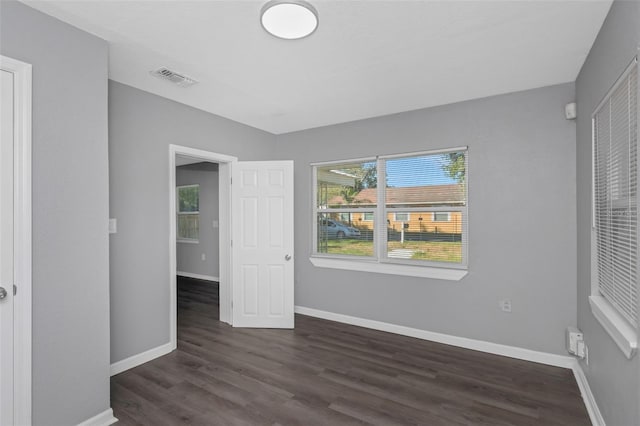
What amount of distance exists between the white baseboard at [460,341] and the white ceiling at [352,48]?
254 cm

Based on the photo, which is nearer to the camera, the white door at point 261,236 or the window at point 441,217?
the window at point 441,217

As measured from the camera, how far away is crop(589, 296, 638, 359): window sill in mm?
1517

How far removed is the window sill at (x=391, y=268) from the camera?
11.4ft

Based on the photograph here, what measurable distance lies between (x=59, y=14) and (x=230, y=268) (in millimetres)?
3022

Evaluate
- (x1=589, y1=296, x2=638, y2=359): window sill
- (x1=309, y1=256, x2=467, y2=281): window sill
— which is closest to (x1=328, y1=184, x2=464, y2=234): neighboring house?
(x1=309, y1=256, x2=467, y2=281): window sill

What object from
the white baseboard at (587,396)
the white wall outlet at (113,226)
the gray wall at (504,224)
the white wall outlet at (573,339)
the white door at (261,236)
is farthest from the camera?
the white door at (261,236)

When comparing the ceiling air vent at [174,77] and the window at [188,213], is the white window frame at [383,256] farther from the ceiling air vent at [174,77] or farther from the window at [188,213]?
the window at [188,213]

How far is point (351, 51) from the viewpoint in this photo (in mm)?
2393

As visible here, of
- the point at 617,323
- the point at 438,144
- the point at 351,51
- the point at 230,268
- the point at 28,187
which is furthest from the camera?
the point at 230,268

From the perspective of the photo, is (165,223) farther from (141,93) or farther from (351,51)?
(351,51)

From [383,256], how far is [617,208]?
2412 millimetres

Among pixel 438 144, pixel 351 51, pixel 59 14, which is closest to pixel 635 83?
pixel 351 51

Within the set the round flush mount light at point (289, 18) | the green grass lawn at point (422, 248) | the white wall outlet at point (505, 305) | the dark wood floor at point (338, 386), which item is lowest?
the dark wood floor at point (338, 386)

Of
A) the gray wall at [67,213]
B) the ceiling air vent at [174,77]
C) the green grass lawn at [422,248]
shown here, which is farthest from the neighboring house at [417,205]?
the gray wall at [67,213]
